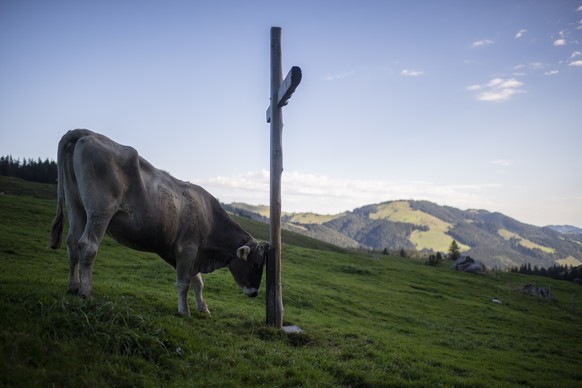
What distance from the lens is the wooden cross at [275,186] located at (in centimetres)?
1041

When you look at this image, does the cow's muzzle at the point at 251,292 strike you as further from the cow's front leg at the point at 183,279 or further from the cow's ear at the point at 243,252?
the cow's front leg at the point at 183,279

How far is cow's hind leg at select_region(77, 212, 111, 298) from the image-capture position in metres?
7.67

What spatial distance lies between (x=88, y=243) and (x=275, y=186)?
4998 mm

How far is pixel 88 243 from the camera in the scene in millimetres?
7680

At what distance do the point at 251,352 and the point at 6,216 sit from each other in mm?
33097

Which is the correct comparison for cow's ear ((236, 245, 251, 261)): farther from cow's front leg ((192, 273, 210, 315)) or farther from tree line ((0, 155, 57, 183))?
tree line ((0, 155, 57, 183))

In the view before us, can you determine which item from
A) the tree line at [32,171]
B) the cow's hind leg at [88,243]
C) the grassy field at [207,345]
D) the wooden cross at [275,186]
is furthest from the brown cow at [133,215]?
the tree line at [32,171]

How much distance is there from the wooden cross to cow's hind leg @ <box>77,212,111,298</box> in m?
4.39

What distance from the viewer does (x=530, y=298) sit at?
53312 mm

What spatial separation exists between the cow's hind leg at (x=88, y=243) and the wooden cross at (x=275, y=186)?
4.39 m

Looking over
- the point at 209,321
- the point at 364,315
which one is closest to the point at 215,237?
the point at 209,321

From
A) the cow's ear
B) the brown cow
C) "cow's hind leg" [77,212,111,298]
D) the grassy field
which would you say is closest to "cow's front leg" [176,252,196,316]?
the brown cow

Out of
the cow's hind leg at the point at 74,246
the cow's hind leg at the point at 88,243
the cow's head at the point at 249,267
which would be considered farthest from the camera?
the cow's head at the point at 249,267

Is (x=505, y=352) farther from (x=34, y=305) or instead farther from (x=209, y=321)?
(x=34, y=305)
